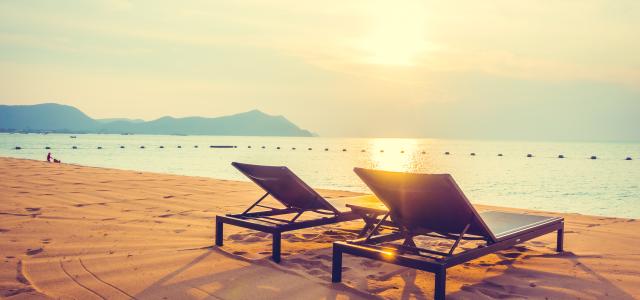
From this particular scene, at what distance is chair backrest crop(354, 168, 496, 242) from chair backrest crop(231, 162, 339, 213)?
1162mm

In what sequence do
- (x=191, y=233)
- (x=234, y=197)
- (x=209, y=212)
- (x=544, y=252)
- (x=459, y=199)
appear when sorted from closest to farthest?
(x=459, y=199) → (x=544, y=252) → (x=191, y=233) → (x=209, y=212) → (x=234, y=197)

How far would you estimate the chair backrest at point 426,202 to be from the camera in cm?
371

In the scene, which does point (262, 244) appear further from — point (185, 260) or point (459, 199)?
point (459, 199)

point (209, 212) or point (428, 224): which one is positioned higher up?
point (428, 224)

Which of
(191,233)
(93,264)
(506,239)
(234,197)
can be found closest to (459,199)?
(506,239)

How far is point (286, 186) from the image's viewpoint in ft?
18.0

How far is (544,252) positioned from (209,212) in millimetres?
5333

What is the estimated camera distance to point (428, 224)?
4215 mm

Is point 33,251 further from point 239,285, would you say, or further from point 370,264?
point 370,264

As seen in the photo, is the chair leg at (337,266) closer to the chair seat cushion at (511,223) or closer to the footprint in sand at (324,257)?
the footprint in sand at (324,257)

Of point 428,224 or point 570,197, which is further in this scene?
point 570,197

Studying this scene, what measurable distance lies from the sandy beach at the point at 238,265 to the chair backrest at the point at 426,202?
551mm

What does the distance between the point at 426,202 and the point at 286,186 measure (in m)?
2.00

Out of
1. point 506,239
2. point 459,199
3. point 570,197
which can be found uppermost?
point 459,199
